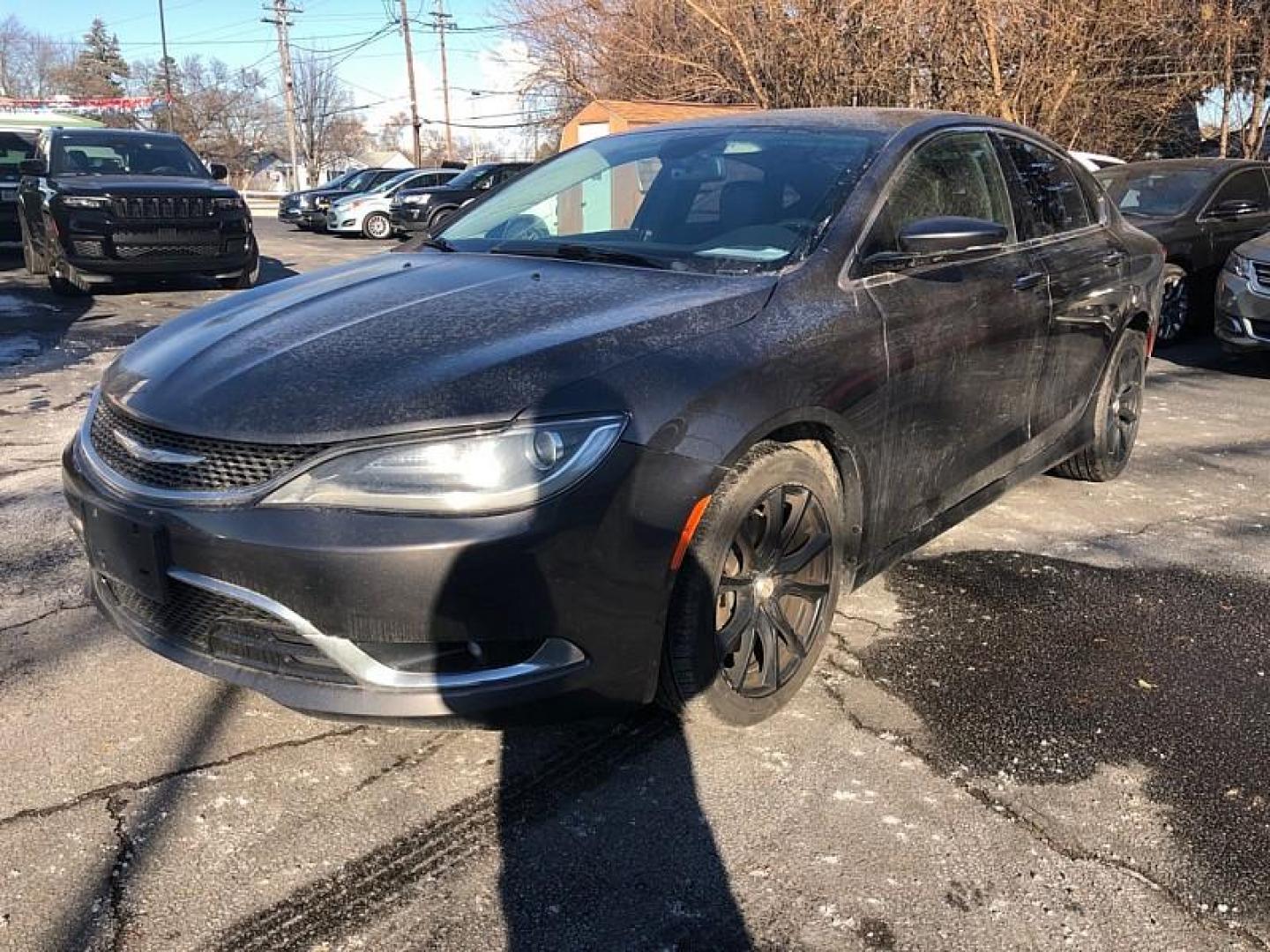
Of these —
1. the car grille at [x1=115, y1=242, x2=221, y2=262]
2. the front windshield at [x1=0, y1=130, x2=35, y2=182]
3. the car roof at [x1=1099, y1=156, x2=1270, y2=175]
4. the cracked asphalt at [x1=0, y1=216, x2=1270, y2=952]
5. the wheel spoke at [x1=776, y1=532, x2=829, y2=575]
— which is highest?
the front windshield at [x1=0, y1=130, x2=35, y2=182]

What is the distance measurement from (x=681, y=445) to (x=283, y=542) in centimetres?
88

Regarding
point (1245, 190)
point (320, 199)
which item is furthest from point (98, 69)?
point (1245, 190)

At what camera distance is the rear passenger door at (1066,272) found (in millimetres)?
3850

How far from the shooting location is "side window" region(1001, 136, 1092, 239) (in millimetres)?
3891

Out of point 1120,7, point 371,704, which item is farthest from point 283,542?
point 1120,7

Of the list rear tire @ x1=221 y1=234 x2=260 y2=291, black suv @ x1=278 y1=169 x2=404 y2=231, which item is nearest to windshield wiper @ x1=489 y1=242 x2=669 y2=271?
rear tire @ x1=221 y1=234 x2=260 y2=291

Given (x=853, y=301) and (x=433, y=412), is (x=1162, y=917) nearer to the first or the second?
(x=853, y=301)

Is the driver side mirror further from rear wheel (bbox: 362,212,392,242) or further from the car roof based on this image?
rear wheel (bbox: 362,212,392,242)

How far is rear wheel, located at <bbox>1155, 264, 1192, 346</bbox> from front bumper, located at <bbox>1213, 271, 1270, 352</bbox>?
800 mm

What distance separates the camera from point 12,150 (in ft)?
45.2

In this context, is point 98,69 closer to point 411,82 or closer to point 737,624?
point 411,82

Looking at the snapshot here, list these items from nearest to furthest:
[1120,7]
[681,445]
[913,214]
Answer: [681,445] → [913,214] → [1120,7]

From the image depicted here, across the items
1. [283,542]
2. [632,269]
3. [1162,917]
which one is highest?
[632,269]

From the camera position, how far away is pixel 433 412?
2.11 meters
